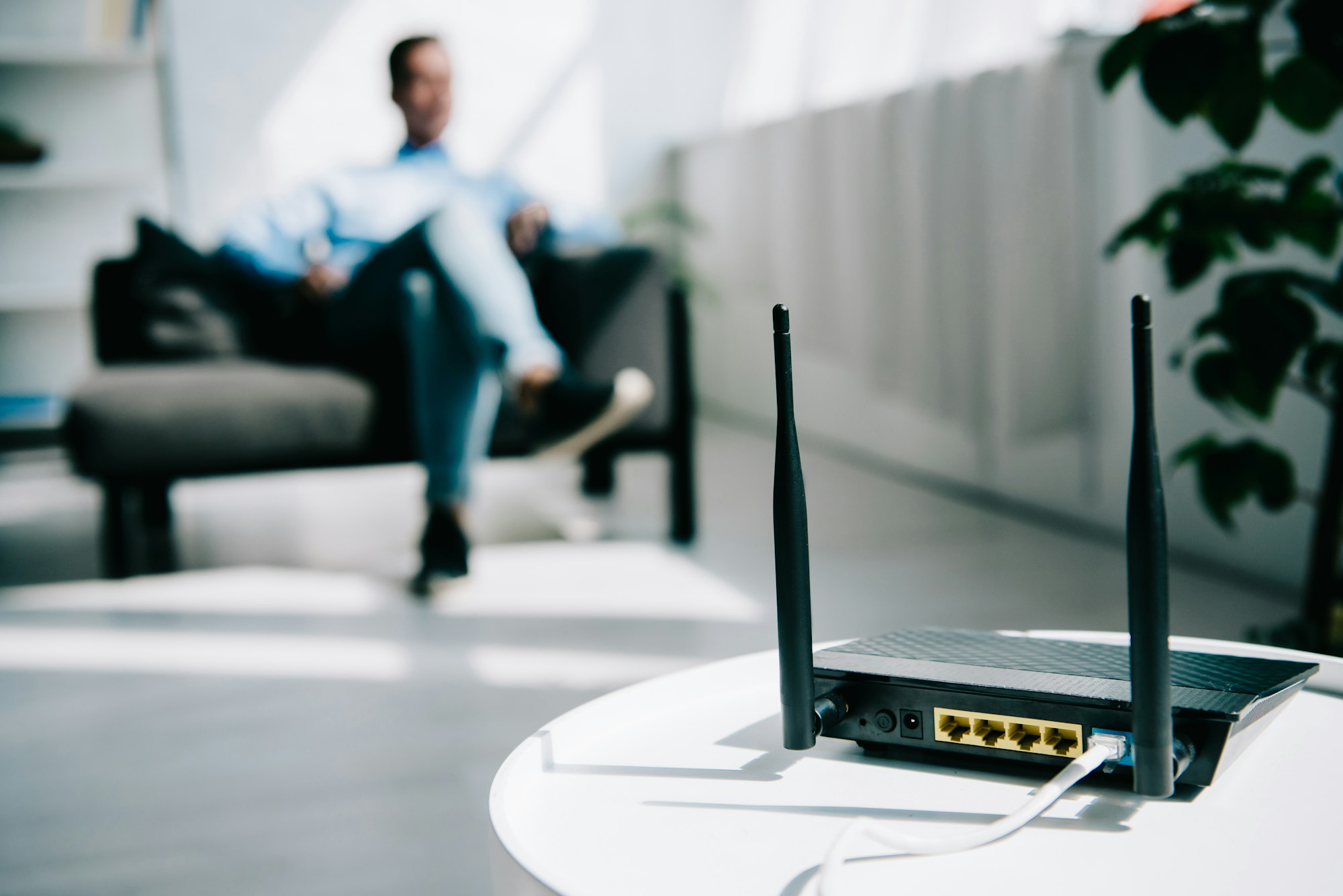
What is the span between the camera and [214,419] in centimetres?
225

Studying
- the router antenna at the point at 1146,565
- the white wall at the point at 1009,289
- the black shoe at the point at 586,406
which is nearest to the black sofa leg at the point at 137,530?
the black shoe at the point at 586,406

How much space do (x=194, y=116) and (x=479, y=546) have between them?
2.53 m

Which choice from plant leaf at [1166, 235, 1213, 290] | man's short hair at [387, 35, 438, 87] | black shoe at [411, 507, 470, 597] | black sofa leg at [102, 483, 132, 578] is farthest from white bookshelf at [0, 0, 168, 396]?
plant leaf at [1166, 235, 1213, 290]

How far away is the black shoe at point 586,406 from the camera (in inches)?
81.9

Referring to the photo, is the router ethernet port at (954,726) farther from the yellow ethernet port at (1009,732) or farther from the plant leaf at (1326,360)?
the plant leaf at (1326,360)

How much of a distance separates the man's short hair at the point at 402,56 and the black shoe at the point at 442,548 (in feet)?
3.18

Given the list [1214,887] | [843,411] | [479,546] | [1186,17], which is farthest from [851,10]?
[1214,887]

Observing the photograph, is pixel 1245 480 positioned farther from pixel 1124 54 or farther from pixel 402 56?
pixel 402 56

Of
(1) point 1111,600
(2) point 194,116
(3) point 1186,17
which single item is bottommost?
(1) point 1111,600

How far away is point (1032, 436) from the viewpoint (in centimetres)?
239

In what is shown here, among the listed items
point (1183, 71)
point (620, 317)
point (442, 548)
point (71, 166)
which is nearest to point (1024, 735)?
point (1183, 71)

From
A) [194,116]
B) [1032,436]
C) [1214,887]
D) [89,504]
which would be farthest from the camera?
[194,116]

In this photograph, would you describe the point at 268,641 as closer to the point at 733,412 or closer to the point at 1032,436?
the point at 1032,436

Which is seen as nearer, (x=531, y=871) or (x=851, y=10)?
(x=531, y=871)
